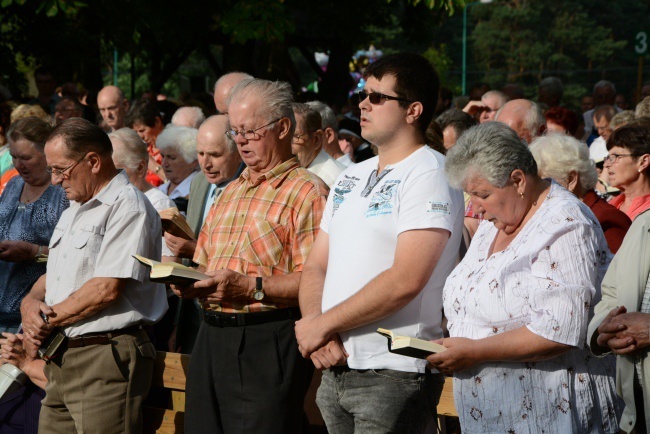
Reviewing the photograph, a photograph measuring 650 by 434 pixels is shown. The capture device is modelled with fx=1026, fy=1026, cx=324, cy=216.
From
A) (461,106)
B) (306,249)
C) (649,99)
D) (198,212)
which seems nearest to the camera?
(306,249)

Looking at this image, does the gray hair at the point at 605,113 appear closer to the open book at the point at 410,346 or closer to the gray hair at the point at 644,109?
the gray hair at the point at 644,109

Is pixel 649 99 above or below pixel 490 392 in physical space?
above

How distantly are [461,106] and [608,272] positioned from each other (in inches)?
339

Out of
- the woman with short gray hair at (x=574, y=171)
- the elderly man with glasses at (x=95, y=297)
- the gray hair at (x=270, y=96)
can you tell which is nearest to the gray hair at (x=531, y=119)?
the woman with short gray hair at (x=574, y=171)

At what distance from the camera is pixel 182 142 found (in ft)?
23.9

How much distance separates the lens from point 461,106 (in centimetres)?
1220

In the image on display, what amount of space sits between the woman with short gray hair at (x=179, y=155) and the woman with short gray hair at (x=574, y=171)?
289 cm

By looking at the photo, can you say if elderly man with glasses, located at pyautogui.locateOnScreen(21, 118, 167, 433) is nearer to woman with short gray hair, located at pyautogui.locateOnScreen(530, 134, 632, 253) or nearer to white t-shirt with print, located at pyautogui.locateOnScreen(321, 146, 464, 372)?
white t-shirt with print, located at pyautogui.locateOnScreen(321, 146, 464, 372)

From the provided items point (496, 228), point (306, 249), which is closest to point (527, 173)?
point (496, 228)

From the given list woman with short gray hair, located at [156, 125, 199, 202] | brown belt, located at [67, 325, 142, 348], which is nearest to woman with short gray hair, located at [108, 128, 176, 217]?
woman with short gray hair, located at [156, 125, 199, 202]

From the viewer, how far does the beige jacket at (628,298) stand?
3.62 meters

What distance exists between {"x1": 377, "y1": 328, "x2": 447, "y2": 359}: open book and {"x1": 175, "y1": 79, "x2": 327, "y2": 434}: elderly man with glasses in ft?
3.33

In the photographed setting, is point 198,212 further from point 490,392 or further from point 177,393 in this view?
point 490,392

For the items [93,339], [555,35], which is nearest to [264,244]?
[93,339]
